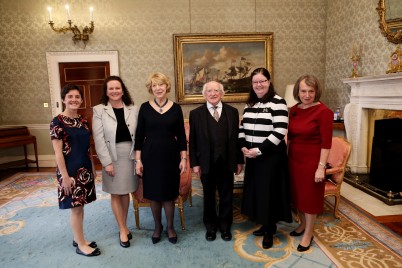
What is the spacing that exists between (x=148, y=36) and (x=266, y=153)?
4.05m

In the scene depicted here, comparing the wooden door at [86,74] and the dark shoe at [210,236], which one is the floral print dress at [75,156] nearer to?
the dark shoe at [210,236]

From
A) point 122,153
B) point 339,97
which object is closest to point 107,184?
point 122,153

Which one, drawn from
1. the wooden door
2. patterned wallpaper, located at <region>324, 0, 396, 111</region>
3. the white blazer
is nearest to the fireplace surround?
patterned wallpaper, located at <region>324, 0, 396, 111</region>

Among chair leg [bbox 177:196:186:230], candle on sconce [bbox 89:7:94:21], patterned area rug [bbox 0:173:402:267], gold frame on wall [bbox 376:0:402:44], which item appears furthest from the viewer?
candle on sconce [bbox 89:7:94:21]

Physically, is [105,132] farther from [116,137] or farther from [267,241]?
[267,241]

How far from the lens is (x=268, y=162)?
2.32 meters

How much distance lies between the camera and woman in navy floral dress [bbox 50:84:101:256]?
6.95 feet

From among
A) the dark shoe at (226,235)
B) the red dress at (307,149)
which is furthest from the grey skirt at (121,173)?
the red dress at (307,149)

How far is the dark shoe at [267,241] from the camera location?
2.42m

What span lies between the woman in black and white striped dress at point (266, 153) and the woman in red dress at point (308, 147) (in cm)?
9

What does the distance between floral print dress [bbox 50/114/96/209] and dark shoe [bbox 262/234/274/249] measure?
5.09ft

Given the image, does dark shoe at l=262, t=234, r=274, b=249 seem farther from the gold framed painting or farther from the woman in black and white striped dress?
the gold framed painting

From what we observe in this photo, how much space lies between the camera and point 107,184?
2.44 metres

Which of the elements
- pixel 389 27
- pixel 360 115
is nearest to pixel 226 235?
pixel 360 115
